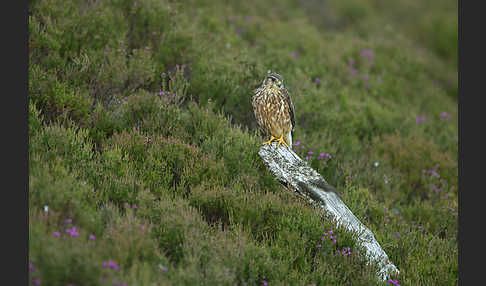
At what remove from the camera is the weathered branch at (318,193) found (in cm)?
433

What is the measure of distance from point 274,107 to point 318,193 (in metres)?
1.22

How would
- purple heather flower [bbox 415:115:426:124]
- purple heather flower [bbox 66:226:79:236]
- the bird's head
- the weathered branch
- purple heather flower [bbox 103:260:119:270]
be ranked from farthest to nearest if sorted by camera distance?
purple heather flower [bbox 415:115:426:124] → the bird's head → the weathered branch → purple heather flower [bbox 66:226:79:236] → purple heather flower [bbox 103:260:119:270]

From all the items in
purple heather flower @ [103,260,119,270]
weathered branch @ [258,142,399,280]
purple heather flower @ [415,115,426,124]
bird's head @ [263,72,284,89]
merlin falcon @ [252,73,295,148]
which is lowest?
purple heather flower @ [415,115,426,124]

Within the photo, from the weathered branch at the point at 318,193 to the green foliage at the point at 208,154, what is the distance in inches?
5.5

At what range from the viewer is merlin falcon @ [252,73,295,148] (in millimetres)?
5160

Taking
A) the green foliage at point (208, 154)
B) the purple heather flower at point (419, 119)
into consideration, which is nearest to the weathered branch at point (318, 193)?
the green foliage at point (208, 154)

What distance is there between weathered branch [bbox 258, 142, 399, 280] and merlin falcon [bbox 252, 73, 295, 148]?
0.21 meters

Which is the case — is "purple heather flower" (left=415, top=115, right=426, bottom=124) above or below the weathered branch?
below

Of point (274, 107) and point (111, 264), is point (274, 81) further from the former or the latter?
point (111, 264)

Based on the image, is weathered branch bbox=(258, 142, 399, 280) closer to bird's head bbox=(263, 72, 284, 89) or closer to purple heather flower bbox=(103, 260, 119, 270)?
bird's head bbox=(263, 72, 284, 89)

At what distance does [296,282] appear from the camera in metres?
3.68

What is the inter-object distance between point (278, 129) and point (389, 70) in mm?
6266

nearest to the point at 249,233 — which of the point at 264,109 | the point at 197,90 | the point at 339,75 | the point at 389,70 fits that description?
the point at 264,109

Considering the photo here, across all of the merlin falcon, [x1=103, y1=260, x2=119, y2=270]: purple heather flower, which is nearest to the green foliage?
[x1=103, y1=260, x2=119, y2=270]: purple heather flower
